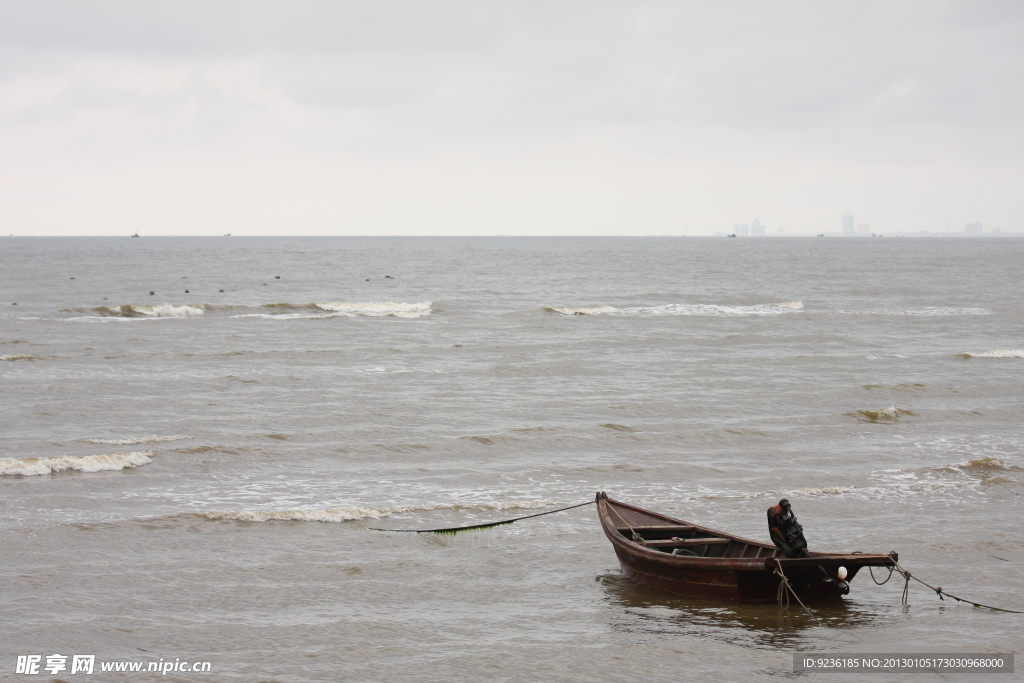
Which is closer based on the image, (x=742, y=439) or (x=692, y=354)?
(x=742, y=439)

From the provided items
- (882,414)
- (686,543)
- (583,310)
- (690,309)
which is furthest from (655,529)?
(690,309)

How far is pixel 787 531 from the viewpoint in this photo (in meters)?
10.6

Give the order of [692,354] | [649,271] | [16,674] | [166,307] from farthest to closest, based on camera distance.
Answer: [649,271] → [166,307] → [692,354] → [16,674]

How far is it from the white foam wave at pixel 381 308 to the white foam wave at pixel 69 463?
30913mm

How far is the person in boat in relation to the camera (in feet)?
34.7

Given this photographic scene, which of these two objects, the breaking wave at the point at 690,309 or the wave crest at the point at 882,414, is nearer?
the wave crest at the point at 882,414

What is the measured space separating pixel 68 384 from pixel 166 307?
24.0 metres

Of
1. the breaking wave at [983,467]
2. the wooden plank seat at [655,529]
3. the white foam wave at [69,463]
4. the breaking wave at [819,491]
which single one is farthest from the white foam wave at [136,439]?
the breaking wave at [983,467]

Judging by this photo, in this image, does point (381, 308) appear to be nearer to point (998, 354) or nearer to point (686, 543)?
point (998, 354)

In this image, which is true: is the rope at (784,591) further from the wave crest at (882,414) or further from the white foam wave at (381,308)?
the white foam wave at (381,308)

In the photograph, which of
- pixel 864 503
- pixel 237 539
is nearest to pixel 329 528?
pixel 237 539

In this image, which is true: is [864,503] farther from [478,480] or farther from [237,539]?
[237,539]

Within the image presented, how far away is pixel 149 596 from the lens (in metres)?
11.4

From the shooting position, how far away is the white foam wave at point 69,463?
17000mm
